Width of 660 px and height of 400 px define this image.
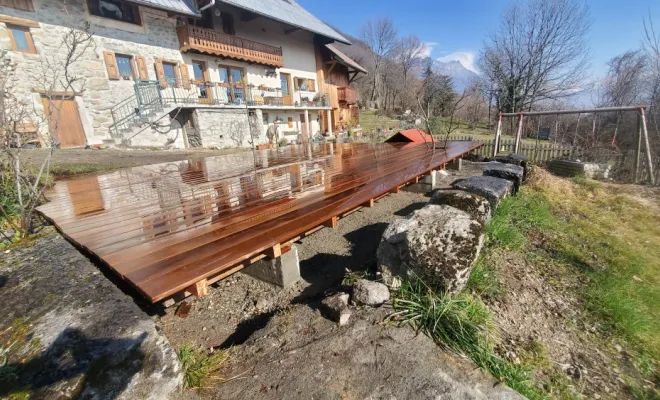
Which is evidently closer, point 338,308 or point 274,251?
point 338,308

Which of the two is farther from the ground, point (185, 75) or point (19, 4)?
point (19, 4)

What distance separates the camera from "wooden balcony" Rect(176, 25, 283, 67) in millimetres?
13938

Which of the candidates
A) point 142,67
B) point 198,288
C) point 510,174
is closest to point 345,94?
point 142,67

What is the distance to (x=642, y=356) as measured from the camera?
2520mm

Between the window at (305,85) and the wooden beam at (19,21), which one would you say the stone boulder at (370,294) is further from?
the window at (305,85)

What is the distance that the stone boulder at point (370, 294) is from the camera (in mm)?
2418

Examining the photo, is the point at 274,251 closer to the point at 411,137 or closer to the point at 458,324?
the point at 458,324

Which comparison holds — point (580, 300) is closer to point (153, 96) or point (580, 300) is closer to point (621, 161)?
point (621, 161)

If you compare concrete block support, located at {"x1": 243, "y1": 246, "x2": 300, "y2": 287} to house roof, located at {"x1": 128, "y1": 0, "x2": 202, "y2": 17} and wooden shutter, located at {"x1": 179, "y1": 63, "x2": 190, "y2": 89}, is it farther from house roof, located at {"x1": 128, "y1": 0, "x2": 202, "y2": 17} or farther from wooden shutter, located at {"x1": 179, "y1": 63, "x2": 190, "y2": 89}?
house roof, located at {"x1": 128, "y1": 0, "x2": 202, "y2": 17}

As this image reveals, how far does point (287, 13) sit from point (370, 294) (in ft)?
67.3

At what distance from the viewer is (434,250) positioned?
2.57m

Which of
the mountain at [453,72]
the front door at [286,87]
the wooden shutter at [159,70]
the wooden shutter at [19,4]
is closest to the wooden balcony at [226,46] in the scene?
the wooden shutter at [159,70]

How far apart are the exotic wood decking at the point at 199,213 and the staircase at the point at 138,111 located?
299 inches

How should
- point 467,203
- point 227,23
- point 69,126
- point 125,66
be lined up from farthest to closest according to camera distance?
point 227,23 → point 125,66 → point 69,126 → point 467,203
